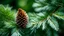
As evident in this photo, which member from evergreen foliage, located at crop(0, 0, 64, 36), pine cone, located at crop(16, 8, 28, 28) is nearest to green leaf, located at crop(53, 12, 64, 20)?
evergreen foliage, located at crop(0, 0, 64, 36)

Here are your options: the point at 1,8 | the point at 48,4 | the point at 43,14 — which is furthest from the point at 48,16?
the point at 1,8

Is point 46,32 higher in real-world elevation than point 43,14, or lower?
lower

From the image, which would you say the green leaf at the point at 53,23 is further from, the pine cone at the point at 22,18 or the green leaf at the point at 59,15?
the pine cone at the point at 22,18

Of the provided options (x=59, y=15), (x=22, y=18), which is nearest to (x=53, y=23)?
(x=59, y=15)

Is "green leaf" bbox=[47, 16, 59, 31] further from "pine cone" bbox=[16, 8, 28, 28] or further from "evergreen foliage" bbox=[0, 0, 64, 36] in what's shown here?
"pine cone" bbox=[16, 8, 28, 28]

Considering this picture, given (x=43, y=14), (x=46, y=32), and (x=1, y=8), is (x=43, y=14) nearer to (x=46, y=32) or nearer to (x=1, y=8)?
(x=46, y=32)

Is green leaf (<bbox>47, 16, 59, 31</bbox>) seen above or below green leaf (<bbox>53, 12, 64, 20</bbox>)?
below

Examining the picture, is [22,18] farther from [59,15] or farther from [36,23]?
[59,15]

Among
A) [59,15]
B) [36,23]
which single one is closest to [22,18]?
[36,23]
